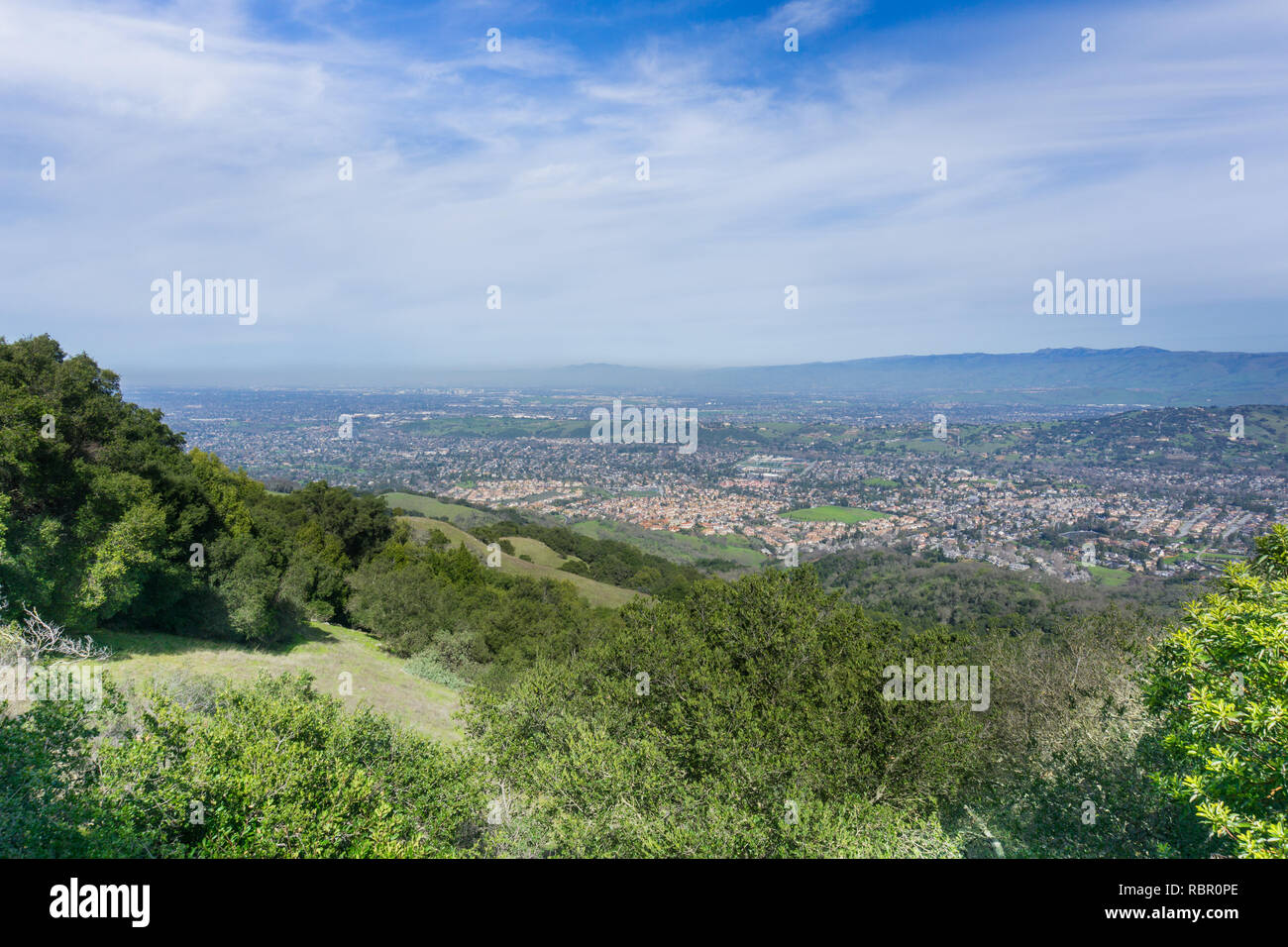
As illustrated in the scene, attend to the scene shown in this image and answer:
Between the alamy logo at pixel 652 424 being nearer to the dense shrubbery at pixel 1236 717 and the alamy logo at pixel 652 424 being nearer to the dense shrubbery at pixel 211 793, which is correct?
the dense shrubbery at pixel 211 793

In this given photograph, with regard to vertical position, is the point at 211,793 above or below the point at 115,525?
below

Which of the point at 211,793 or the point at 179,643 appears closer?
the point at 211,793

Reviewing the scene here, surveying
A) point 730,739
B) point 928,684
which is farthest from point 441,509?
point 730,739

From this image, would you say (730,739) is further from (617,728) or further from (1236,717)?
(1236,717)
